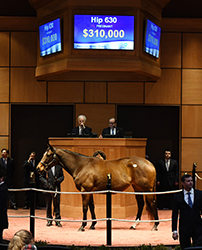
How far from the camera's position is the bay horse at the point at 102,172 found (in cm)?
893

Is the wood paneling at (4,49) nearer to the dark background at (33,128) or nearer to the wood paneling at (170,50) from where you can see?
the dark background at (33,128)

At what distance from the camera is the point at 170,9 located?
1215 centimetres

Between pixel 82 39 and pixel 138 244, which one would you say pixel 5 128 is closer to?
pixel 82 39

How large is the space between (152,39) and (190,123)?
9.66 ft

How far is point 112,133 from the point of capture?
1073 cm

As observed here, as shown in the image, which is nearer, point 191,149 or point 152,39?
point 152,39

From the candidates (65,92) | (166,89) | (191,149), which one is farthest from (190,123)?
(65,92)

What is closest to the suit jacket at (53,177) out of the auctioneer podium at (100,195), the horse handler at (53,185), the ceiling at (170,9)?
the horse handler at (53,185)

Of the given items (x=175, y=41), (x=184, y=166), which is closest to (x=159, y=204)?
(x=184, y=166)

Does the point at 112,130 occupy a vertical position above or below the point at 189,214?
above

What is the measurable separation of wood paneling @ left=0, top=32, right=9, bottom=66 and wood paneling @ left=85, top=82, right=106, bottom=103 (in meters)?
2.46

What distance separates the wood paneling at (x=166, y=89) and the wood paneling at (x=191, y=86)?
150 mm

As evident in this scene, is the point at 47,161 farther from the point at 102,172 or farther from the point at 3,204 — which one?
the point at 3,204

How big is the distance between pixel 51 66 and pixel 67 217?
3.91 meters
